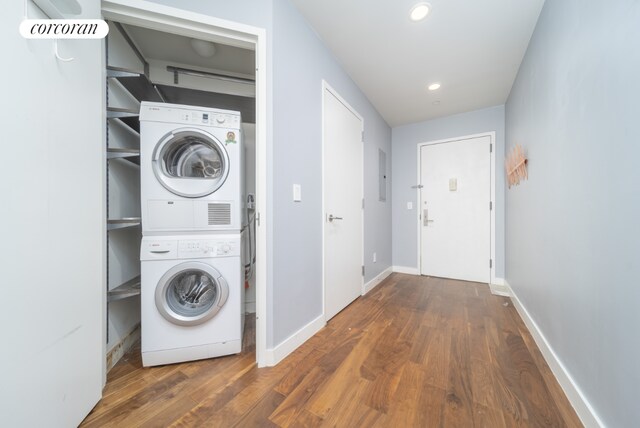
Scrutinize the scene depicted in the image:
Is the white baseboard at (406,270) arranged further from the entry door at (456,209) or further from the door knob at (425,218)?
the door knob at (425,218)

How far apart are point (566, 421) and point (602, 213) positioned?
0.96m

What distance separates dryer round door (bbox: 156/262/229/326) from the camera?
4.42ft

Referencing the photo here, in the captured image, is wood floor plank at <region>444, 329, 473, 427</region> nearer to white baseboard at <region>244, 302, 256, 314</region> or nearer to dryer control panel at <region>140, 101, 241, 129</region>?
white baseboard at <region>244, 302, 256, 314</region>

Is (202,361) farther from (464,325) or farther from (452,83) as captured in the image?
(452,83)

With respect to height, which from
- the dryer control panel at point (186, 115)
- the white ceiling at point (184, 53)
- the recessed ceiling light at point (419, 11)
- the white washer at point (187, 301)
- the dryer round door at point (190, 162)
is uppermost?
the recessed ceiling light at point (419, 11)

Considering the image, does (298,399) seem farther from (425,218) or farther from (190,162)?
(425,218)

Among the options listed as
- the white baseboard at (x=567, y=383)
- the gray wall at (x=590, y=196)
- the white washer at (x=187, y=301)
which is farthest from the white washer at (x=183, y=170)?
the white baseboard at (x=567, y=383)

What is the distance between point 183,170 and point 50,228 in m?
0.78

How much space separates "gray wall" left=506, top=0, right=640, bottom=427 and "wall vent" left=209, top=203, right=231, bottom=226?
183 centimetres

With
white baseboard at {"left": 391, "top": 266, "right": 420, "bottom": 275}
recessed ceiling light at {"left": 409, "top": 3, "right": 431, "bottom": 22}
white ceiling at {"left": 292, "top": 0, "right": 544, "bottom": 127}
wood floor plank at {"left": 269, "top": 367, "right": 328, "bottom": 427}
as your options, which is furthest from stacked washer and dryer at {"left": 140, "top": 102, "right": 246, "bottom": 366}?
white baseboard at {"left": 391, "top": 266, "right": 420, "bottom": 275}

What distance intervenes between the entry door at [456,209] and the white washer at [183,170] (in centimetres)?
293

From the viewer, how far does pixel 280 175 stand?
4.72ft

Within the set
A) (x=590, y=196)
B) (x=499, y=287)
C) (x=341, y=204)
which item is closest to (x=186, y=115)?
(x=341, y=204)

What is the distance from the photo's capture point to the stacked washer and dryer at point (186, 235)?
52.7 inches
